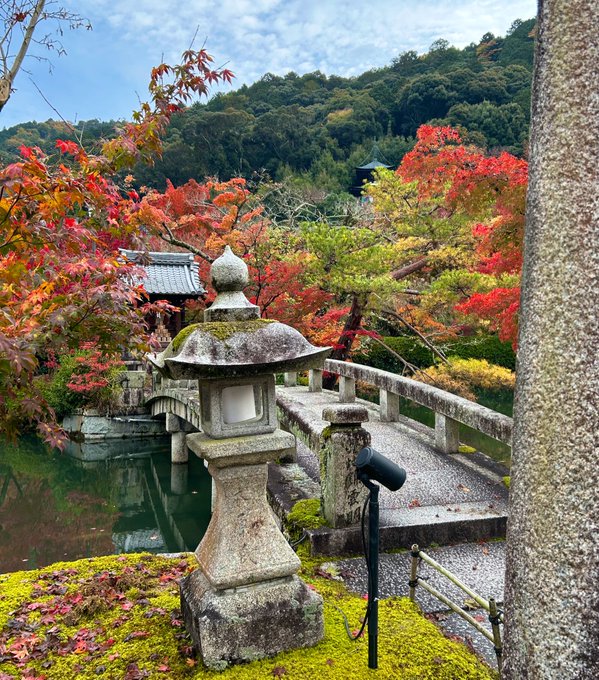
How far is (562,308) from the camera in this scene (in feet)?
6.08

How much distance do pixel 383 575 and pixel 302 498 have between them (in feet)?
5.40

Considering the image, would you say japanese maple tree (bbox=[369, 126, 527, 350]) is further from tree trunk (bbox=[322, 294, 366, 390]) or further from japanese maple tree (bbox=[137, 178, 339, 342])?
japanese maple tree (bbox=[137, 178, 339, 342])

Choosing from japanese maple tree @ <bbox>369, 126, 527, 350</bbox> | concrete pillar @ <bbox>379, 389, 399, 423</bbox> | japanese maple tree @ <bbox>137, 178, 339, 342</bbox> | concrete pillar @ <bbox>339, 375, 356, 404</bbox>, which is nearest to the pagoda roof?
japanese maple tree @ <bbox>369, 126, 527, 350</bbox>

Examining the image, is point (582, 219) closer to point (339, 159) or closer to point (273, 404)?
point (273, 404)

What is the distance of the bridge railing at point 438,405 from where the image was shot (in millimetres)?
5746

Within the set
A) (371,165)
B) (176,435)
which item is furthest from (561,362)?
(371,165)

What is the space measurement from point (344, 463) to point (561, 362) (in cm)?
300

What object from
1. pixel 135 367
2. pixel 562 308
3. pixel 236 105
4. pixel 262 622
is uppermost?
pixel 236 105

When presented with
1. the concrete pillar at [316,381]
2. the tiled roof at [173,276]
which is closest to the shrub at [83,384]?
the tiled roof at [173,276]

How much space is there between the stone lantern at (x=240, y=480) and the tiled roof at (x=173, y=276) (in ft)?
49.7

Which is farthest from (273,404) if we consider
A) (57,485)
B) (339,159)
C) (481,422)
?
(339,159)

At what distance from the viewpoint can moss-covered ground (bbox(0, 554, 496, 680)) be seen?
2844 millimetres

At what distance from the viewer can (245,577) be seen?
299 centimetres

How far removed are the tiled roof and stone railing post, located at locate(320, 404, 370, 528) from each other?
14089mm
